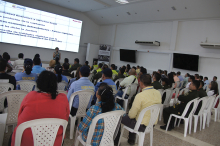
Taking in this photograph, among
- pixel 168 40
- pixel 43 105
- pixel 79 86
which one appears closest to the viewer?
pixel 43 105

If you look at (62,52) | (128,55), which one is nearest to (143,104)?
(128,55)

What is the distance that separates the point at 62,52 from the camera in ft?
38.7

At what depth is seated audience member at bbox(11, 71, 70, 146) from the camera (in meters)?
1.43

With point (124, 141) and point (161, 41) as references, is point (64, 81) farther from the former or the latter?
point (161, 41)

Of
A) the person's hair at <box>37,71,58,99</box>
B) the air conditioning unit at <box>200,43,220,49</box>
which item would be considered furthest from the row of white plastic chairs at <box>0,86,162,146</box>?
the air conditioning unit at <box>200,43,220,49</box>

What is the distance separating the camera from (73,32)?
11.6 meters

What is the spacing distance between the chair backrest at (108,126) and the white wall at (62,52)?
9874 mm

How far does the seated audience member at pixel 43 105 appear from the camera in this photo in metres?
1.43

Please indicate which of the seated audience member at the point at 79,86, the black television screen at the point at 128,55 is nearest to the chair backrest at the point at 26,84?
the seated audience member at the point at 79,86

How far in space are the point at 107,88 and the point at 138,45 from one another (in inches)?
392

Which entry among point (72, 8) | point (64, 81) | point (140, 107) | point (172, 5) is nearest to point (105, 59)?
point (72, 8)

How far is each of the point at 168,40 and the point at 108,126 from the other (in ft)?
29.8

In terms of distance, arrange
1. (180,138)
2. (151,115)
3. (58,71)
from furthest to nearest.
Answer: (180,138), (58,71), (151,115)

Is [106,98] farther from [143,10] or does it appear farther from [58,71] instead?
[143,10]
